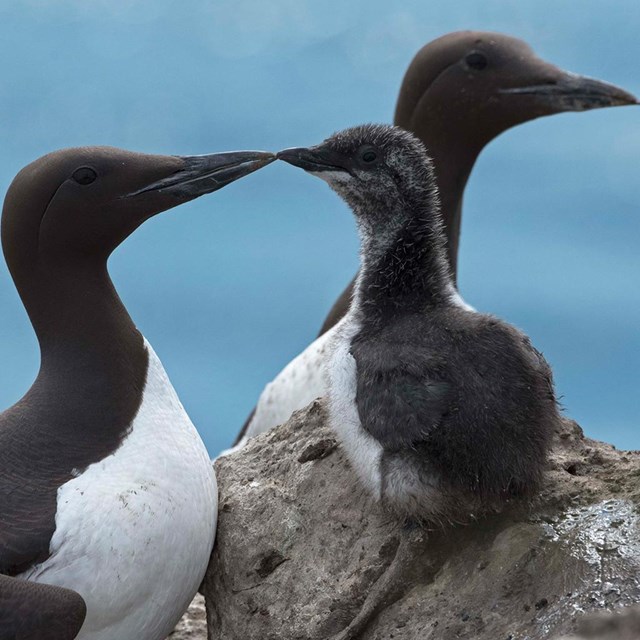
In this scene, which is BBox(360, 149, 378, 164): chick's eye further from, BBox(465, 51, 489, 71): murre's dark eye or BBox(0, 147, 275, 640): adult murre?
BBox(465, 51, 489, 71): murre's dark eye

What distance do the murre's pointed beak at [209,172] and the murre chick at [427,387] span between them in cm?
60

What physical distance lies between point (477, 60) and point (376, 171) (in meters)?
2.63

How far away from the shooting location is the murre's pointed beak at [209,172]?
6113 mm

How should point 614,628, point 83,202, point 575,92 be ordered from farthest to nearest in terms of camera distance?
point 575,92, point 83,202, point 614,628

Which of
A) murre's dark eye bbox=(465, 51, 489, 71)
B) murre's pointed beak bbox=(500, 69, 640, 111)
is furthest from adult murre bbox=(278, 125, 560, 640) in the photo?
murre's dark eye bbox=(465, 51, 489, 71)

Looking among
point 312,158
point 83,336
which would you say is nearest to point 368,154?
point 312,158

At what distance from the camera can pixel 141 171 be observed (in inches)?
239

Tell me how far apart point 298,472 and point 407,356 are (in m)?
1.02

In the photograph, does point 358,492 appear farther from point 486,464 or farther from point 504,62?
point 504,62

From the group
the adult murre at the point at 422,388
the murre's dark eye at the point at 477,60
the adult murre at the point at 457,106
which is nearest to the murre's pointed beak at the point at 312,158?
the adult murre at the point at 422,388

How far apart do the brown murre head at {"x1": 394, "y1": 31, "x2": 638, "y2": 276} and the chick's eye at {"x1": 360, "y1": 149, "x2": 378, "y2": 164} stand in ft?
7.64

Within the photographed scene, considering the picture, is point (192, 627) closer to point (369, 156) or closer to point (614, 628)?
point (369, 156)

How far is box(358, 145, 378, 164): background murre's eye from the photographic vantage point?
6113 mm

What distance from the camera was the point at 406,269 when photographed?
588cm
